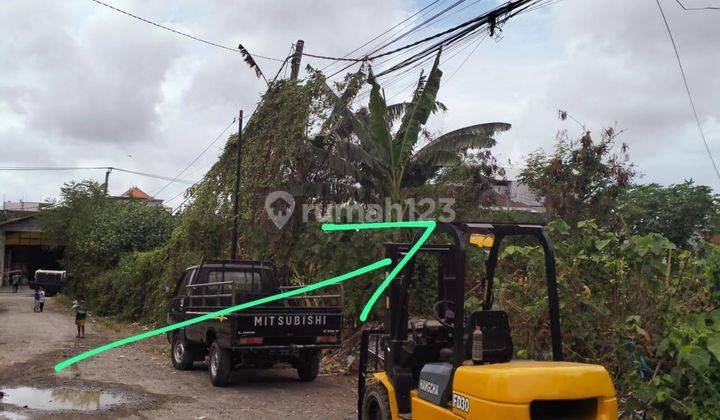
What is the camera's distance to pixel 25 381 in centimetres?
1051

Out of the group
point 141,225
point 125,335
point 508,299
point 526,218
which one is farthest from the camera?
point 141,225

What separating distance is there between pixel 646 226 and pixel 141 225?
2174cm

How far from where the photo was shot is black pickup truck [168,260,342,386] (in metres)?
10.2

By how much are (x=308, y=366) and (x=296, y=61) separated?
10.3 meters

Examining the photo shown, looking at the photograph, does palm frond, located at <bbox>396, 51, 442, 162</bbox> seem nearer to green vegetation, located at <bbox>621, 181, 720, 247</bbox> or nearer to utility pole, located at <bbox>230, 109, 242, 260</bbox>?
utility pole, located at <bbox>230, 109, 242, 260</bbox>

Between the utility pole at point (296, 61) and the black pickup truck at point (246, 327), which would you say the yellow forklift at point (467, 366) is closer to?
the black pickup truck at point (246, 327)

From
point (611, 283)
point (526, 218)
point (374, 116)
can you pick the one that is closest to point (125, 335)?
point (374, 116)

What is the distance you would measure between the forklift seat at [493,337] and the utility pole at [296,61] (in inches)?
570

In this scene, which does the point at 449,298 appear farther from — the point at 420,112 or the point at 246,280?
the point at 420,112

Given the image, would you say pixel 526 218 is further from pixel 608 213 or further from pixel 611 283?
pixel 611 283

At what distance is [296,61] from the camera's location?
735 inches

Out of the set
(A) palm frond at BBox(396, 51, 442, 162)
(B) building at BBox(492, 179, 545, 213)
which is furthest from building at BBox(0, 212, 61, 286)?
(A) palm frond at BBox(396, 51, 442, 162)

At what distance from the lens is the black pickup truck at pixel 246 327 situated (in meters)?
10.2

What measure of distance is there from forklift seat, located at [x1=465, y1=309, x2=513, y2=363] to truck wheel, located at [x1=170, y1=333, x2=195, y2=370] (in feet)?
27.0
